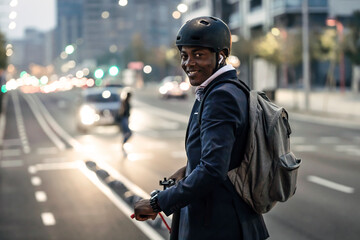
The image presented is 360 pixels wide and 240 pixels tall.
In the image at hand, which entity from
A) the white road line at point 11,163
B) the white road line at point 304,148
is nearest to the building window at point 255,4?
the white road line at point 304,148

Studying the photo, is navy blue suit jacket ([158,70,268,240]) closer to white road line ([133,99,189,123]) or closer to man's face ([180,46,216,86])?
man's face ([180,46,216,86])

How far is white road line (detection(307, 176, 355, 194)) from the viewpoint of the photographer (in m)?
12.5

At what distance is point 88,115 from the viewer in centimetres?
2823

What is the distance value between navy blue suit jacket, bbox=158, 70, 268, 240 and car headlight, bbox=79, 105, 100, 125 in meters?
24.9

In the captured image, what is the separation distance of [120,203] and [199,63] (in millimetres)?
8606

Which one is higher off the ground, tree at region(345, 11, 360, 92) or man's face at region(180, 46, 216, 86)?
man's face at region(180, 46, 216, 86)

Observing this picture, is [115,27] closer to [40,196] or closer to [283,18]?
[283,18]

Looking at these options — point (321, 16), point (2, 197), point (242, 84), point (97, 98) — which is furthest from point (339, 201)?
point (321, 16)

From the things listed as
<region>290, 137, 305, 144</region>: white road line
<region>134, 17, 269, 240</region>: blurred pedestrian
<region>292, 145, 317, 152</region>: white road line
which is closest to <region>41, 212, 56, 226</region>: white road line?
<region>134, 17, 269, 240</region>: blurred pedestrian

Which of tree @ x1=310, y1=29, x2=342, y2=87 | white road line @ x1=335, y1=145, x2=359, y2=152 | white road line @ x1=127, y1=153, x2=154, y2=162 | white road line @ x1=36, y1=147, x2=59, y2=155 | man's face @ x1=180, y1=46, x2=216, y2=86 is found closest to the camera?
man's face @ x1=180, y1=46, x2=216, y2=86

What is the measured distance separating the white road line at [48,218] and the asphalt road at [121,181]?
0.01 metres

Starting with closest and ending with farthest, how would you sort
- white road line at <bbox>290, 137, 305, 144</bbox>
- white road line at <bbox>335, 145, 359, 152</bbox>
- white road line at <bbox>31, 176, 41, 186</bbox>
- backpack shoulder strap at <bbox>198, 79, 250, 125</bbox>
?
backpack shoulder strap at <bbox>198, 79, 250, 125</bbox> → white road line at <bbox>31, 176, 41, 186</bbox> → white road line at <bbox>335, 145, 359, 152</bbox> → white road line at <bbox>290, 137, 305, 144</bbox>

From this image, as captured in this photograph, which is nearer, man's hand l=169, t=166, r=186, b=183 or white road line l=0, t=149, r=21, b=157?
man's hand l=169, t=166, r=186, b=183

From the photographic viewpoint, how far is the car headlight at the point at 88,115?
1110 inches
